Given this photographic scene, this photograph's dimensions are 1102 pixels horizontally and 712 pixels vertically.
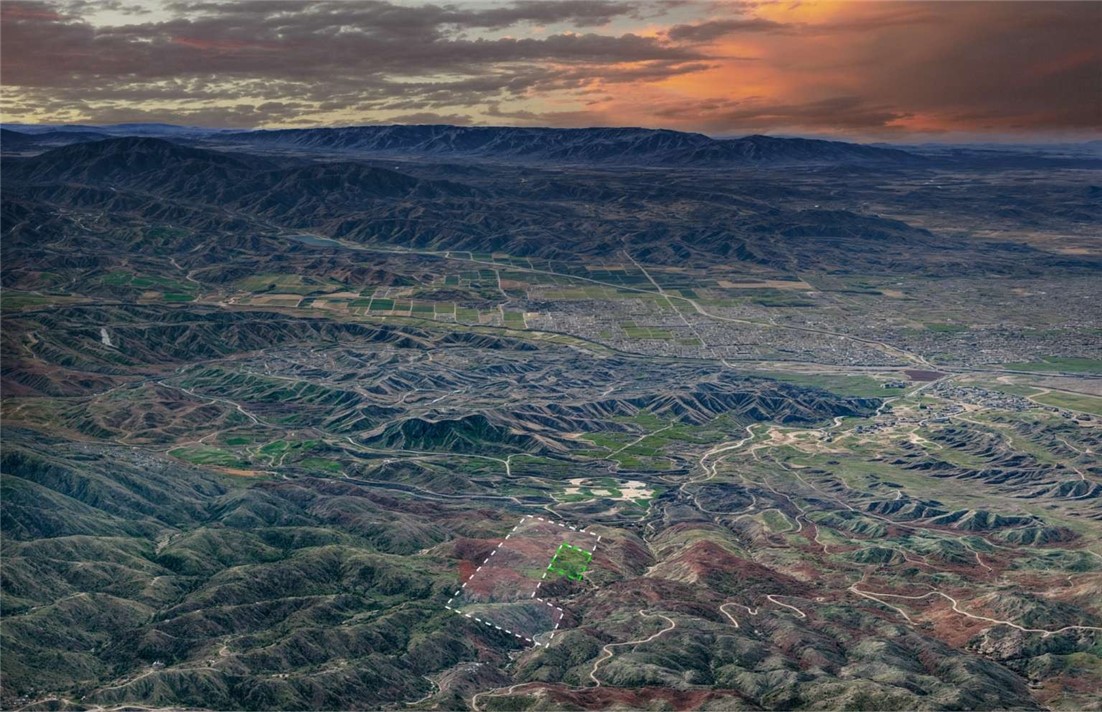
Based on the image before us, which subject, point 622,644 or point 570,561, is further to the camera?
point 570,561

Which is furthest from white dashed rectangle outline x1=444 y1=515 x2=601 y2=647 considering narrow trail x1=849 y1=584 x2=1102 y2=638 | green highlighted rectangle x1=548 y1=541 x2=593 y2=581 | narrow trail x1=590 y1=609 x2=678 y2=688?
narrow trail x1=849 y1=584 x2=1102 y2=638

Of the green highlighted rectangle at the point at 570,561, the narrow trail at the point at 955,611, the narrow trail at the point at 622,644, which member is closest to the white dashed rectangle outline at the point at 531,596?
the green highlighted rectangle at the point at 570,561

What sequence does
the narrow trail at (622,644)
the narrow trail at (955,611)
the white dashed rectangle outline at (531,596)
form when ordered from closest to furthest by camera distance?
the narrow trail at (622,644) → the white dashed rectangle outline at (531,596) → the narrow trail at (955,611)

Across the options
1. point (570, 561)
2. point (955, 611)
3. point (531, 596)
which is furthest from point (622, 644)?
point (955, 611)

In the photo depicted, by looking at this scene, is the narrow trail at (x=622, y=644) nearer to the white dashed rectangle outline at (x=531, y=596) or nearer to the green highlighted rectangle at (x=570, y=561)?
the white dashed rectangle outline at (x=531, y=596)

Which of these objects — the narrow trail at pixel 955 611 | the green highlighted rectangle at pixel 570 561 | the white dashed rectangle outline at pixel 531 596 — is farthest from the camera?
the green highlighted rectangle at pixel 570 561

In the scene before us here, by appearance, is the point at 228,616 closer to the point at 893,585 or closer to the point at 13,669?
the point at 13,669

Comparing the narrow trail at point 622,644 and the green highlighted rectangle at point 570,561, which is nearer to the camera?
the narrow trail at point 622,644

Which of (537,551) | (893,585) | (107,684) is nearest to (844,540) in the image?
(893,585)

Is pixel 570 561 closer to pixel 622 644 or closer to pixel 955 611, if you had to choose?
pixel 622 644
